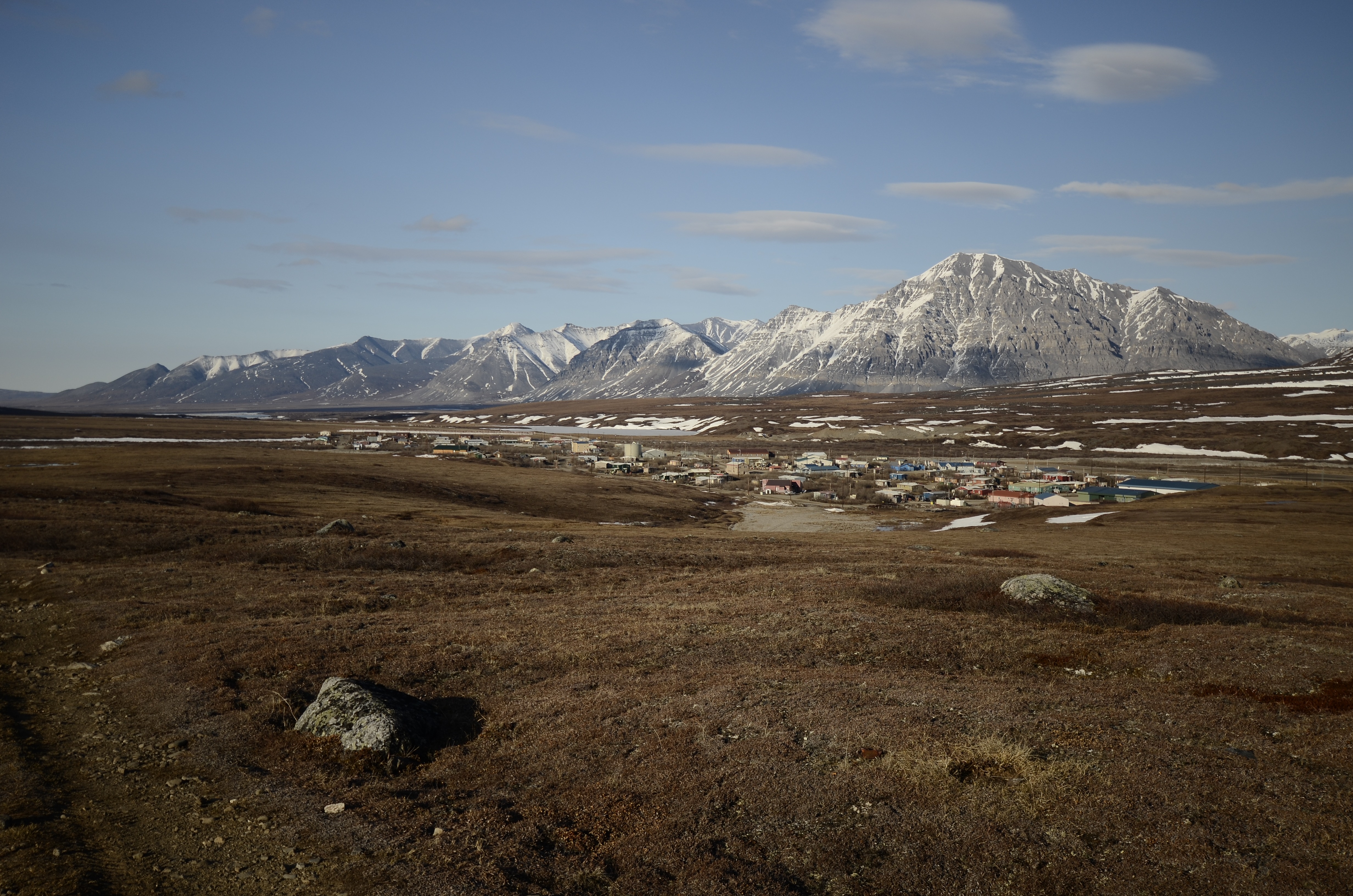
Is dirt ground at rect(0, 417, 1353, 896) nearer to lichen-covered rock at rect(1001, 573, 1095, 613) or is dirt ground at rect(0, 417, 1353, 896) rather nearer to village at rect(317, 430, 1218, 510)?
lichen-covered rock at rect(1001, 573, 1095, 613)

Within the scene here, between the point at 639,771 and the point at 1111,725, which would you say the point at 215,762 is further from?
the point at 1111,725

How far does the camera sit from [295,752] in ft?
50.5

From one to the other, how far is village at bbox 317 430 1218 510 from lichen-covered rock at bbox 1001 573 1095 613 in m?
84.7

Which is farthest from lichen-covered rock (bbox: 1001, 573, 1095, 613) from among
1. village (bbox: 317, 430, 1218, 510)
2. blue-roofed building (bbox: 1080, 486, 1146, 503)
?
blue-roofed building (bbox: 1080, 486, 1146, 503)

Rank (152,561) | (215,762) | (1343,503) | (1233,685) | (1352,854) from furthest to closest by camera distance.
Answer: (1343,503) → (152,561) → (1233,685) → (215,762) → (1352,854)

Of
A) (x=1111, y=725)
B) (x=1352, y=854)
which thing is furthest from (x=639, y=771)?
(x=1352, y=854)

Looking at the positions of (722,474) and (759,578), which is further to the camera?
(722,474)

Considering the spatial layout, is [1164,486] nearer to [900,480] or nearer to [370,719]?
[900,480]

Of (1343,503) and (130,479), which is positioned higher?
(130,479)

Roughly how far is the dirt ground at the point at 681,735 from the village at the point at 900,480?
9315 centimetres

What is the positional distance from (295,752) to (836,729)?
38.2 ft

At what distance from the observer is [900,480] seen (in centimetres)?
16338

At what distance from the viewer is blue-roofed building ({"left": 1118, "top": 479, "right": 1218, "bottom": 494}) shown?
127750 mm

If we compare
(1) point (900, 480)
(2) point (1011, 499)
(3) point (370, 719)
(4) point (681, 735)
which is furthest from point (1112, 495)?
(3) point (370, 719)
